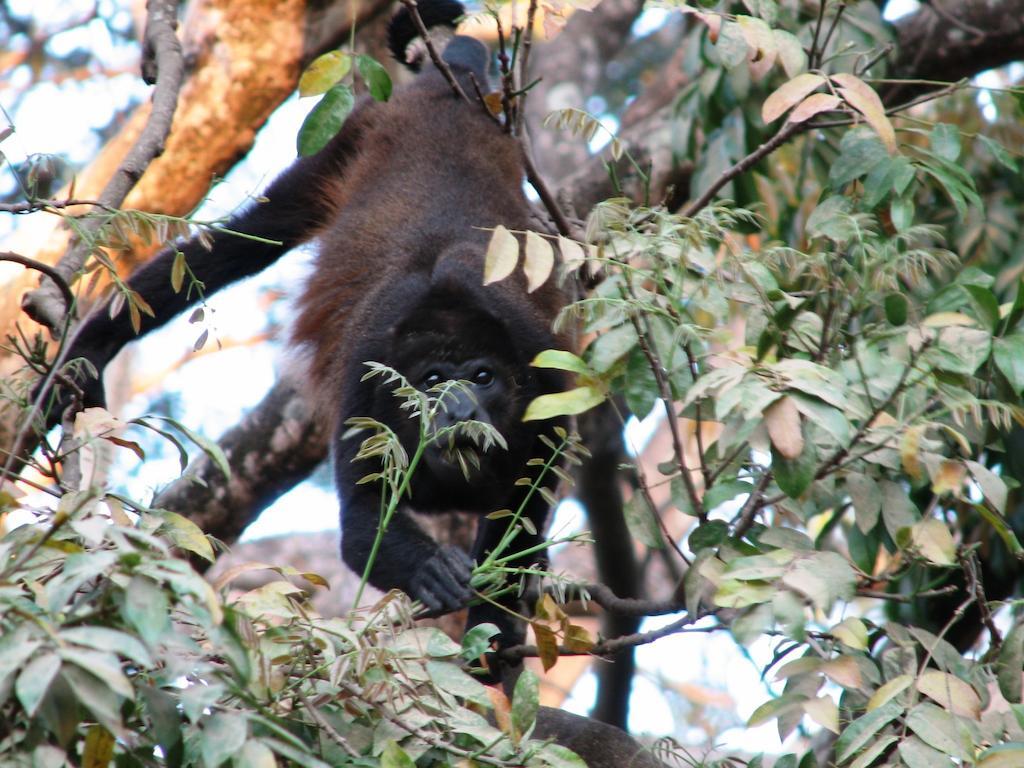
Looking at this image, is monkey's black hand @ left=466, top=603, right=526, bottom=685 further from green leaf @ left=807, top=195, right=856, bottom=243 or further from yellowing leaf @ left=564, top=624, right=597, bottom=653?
green leaf @ left=807, top=195, right=856, bottom=243

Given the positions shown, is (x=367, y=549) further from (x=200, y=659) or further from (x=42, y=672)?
(x=42, y=672)

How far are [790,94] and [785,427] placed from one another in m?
0.77

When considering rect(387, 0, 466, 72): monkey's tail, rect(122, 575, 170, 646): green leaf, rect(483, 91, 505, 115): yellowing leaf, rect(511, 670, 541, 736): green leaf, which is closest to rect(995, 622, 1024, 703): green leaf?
rect(511, 670, 541, 736): green leaf

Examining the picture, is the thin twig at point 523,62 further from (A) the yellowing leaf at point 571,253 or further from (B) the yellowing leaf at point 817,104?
(B) the yellowing leaf at point 817,104

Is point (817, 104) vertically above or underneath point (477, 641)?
above

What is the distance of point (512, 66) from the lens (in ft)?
8.25

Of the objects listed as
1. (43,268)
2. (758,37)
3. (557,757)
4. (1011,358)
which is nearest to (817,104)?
(758,37)

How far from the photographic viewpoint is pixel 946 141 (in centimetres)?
269

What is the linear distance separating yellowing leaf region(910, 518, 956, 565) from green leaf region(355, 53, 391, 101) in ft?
4.79

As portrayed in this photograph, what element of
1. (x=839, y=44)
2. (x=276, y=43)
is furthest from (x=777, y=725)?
(x=276, y=43)

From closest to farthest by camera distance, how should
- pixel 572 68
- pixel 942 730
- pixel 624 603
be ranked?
pixel 942 730 → pixel 624 603 → pixel 572 68

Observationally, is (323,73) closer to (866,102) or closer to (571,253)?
(571,253)

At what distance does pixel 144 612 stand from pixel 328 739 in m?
0.54

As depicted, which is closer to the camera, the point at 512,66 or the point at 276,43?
the point at 512,66
